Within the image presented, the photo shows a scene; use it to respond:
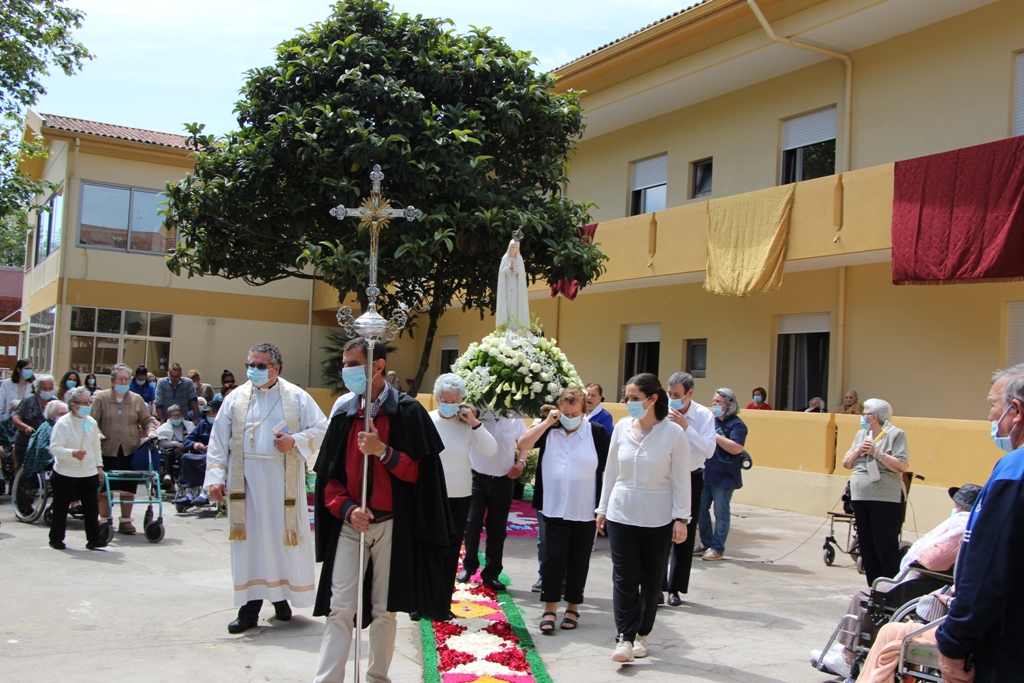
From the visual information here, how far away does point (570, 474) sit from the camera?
7090mm

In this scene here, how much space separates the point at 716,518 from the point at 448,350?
17.6m

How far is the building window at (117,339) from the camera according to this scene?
25.5m

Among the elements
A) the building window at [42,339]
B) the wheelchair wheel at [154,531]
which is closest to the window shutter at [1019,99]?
the wheelchair wheel at [154,531]

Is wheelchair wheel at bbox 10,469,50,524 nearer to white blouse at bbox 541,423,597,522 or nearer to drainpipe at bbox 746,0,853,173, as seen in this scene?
white blouse at bbox 541,423,597,522

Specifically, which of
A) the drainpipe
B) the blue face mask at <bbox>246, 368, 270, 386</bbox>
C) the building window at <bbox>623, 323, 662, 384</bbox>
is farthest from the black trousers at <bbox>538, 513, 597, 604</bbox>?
the building window at <bbox>623, 323, 662, 384</bbox>

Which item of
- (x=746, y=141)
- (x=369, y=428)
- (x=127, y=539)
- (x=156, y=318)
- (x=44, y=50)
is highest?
(x=44, y=50)

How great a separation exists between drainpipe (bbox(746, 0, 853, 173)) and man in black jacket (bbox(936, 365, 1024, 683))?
13270 mm

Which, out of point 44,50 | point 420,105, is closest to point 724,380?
point 420,105

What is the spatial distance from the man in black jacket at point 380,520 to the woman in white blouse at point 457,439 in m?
2.07

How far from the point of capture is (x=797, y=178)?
54.6 ft

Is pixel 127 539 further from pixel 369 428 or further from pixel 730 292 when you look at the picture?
pixel 730 292

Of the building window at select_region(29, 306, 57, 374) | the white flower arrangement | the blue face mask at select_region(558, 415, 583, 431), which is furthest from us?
the building window at select_region(29, 306, 57, 374)

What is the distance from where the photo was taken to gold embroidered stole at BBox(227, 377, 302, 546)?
6.76 metres

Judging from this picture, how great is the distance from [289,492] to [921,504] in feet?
28.3
